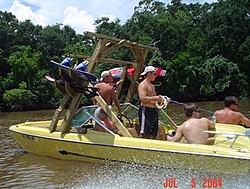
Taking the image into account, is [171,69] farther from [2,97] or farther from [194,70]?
[2,97]

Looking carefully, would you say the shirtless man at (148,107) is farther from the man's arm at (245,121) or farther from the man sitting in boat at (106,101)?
the man's arm at (245,121)

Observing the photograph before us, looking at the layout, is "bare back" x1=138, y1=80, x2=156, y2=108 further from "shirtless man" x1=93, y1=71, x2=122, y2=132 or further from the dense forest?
the dense forest

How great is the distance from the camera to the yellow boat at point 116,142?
6332 mm

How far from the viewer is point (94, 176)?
727 cm

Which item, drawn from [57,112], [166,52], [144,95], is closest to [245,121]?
[144,95]

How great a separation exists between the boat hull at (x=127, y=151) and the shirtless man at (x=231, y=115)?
5.03 ft

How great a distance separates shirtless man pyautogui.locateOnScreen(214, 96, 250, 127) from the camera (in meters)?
7.79

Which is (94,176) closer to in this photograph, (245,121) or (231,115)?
(231,115)

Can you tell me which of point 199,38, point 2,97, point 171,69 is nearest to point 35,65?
point 2,97

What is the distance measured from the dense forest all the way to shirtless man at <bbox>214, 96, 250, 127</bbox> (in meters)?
32.4

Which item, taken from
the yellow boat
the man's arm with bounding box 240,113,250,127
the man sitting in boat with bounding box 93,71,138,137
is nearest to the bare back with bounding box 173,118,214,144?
the yellow boat

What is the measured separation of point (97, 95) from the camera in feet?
26.8

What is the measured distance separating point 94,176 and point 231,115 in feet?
9.37
